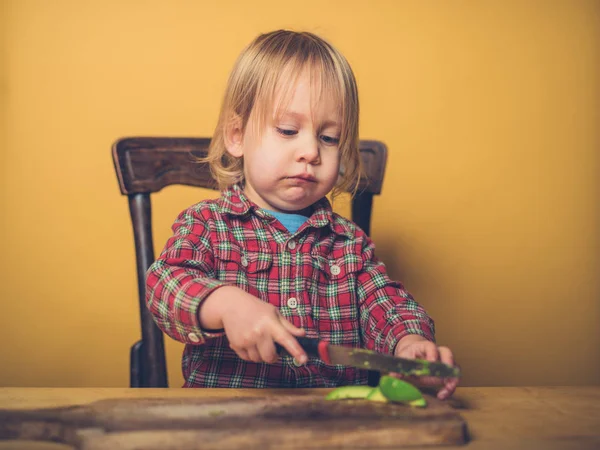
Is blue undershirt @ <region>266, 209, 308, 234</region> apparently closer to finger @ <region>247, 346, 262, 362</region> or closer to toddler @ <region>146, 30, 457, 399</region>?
toddler @ <region>146, 30, 457, 399</region>

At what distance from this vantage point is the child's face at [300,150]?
2.96 ft

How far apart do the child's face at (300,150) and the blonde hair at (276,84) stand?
2 cm

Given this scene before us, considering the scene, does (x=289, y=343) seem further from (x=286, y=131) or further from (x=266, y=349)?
(x=286, y=131)

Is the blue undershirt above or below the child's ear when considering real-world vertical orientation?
below

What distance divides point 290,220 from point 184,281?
11.2 inches

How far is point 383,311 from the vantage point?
3.08 ft

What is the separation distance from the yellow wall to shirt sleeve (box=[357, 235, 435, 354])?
1.82 ft

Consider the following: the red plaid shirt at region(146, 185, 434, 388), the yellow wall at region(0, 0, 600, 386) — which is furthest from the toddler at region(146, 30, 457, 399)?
the yellow wall at region(0, 0, 600, 386)

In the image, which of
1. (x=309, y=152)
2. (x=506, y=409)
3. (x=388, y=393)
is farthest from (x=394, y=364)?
(x=309, y=152)

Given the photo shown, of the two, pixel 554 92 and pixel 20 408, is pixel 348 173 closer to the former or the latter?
pixel 20 408

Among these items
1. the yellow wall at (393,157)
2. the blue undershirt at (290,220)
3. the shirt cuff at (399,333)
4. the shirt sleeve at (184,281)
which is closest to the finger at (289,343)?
the shirt sleeve at (184,281)

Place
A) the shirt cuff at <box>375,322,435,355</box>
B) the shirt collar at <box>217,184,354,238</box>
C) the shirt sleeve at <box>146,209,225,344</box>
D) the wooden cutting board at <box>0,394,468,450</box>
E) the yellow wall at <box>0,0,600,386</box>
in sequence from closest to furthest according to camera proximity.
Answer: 1. the wooden cutting board at <box>0,394,468,450</box>
2. the shirt sleeve at <box>146,209,225,344</box>
3. the shirt cuff at <box>375,322,435,355</box>
4. the shirt collar at <box>217,184,354,238</box>
5. the yellow wall at <box>0,0,600,386</box>

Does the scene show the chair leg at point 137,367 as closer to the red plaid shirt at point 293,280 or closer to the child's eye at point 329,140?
the red plaid shirt at point 293,280

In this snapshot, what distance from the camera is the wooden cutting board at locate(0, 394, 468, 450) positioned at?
523mm
